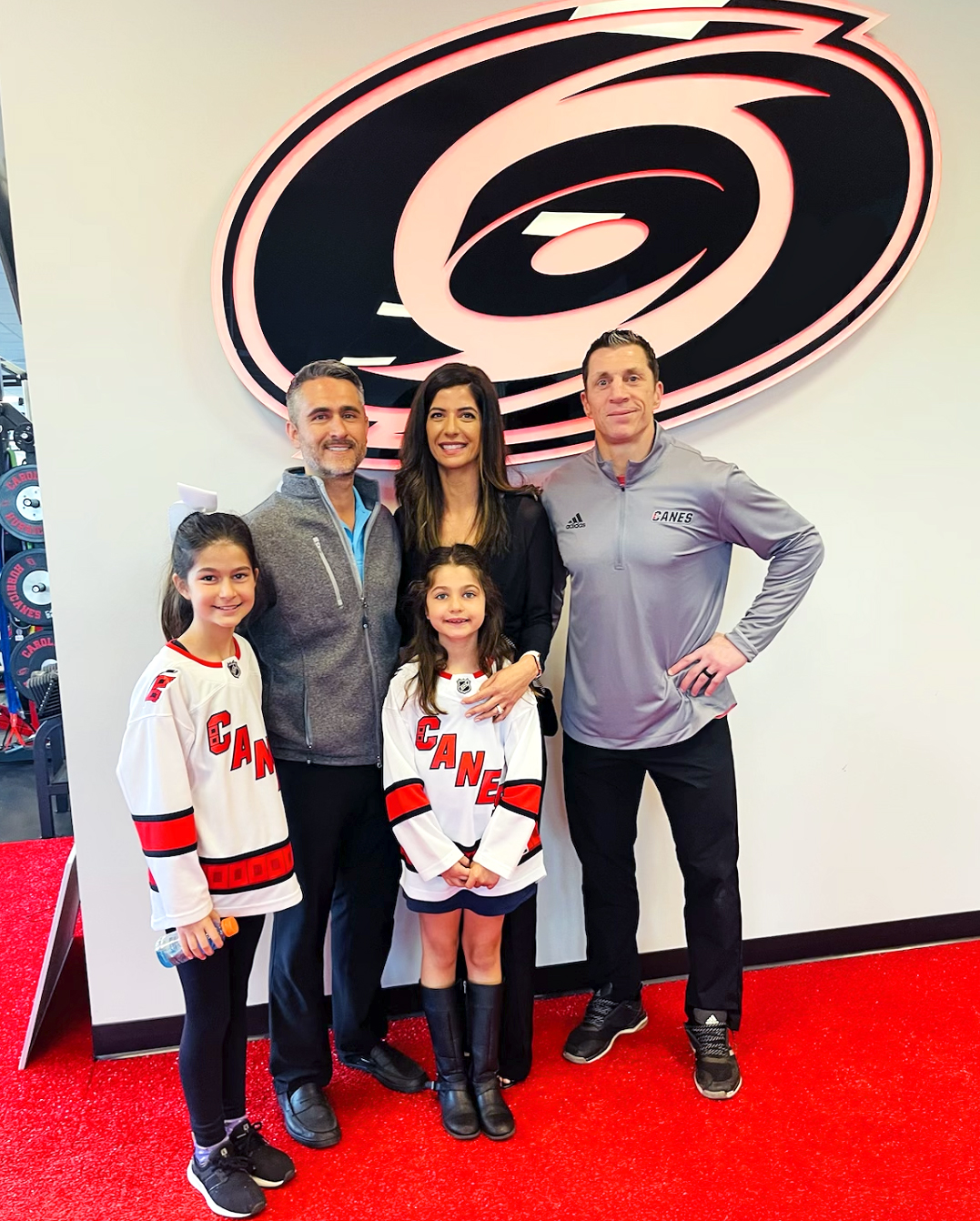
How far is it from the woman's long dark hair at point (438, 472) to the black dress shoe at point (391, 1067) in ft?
4.18

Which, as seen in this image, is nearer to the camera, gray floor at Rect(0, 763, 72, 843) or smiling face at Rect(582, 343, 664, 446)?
smiling face at Rect(582, 343, 664, 446)

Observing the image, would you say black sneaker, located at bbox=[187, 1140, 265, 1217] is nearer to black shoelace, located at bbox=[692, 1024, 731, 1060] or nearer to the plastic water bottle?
the plastic water bottle

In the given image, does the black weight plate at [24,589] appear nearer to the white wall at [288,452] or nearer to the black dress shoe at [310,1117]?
the white wall at [288,452]

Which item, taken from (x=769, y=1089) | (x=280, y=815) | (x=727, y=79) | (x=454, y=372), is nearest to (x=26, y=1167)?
(x=280, y=815)

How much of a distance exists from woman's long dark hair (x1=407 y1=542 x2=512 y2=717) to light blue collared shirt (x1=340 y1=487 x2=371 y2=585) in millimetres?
130

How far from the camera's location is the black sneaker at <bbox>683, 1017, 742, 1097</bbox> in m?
2.03

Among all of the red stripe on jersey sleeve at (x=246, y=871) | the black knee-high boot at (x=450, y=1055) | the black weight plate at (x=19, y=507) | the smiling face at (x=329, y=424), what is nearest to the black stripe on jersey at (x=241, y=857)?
the red stripe on jersey sleeve at (x=246, y=871)

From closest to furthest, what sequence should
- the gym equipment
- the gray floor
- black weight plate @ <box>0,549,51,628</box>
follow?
1. the gray floor
2. the gym equipment
3. black weight plate @ <box>0,549,51,628</box>

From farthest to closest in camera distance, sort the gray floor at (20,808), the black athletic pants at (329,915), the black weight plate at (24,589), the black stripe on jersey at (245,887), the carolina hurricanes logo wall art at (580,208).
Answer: the black weight plate at (24,589) → the gray floor at (20,808) → the carolina hurricanes logo wall art at (580,208) → the black athletic pants at (329,915) → the black stripe on jersey at (245,887)

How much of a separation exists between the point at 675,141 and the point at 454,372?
98cm

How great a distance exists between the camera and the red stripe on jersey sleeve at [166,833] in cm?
157

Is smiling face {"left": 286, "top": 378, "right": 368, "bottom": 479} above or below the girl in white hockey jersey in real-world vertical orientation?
above

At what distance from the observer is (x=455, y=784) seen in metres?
1.84

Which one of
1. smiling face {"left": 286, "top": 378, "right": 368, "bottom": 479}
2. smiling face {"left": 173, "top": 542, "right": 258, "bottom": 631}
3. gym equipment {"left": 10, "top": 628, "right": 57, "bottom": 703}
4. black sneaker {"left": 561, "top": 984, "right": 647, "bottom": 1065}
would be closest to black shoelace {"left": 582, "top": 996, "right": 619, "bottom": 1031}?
black sneaker {"left": 561, "top": 984, "right": 647, "bottom": 1065}
